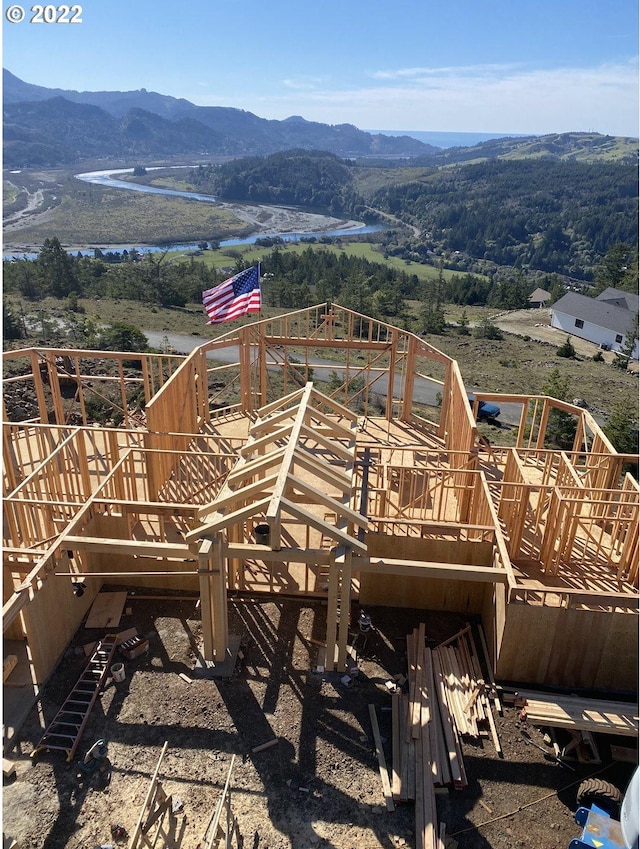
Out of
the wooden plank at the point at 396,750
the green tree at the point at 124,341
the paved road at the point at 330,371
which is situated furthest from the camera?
the green tree at the point at 124,341

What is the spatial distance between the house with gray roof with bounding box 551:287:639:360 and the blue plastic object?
65.8 metres

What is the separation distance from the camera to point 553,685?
11477 millimetres

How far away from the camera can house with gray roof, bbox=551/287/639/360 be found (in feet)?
220

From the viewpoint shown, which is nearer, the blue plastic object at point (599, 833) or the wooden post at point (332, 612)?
the blue plastic object at point (599, 833)

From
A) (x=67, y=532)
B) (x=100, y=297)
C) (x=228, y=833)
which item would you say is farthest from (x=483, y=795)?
(x=100, y=297)

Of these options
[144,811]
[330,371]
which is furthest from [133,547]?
[330,371]

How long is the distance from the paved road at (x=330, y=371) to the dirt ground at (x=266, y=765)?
2242 centimetres

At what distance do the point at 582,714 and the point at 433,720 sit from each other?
8.90ft

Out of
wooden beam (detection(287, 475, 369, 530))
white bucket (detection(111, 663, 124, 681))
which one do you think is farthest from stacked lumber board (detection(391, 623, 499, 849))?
white bucket (detection(111, 663, 124, 681))

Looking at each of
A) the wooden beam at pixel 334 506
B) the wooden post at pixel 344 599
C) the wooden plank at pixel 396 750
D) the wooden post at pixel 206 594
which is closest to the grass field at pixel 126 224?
the wooden post at pixel 206 594

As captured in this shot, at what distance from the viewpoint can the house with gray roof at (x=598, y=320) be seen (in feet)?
220

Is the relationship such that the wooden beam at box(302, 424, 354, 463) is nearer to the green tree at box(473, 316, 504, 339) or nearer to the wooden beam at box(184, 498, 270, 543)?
the wooden beam at box(184, 498, 270, 543)

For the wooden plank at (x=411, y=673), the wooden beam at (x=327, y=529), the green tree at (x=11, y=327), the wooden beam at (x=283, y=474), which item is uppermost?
the wooden beam at (x=283, y=474)

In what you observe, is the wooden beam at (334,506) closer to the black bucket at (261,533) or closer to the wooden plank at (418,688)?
the black bucket at (261,533)
